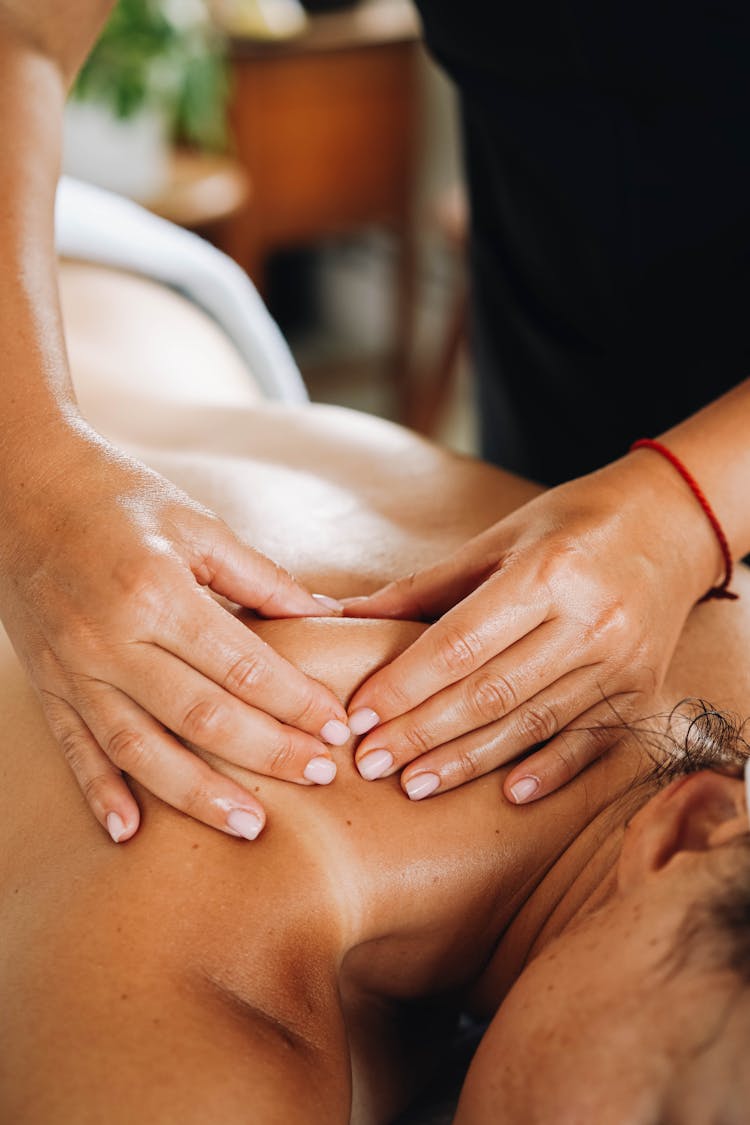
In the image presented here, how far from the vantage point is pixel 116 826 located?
82 centimetres

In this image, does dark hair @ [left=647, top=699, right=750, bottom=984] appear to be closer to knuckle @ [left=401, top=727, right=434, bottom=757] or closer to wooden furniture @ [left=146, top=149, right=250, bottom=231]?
knuckle @ [left=401, top=727, right=434, bottom=757]

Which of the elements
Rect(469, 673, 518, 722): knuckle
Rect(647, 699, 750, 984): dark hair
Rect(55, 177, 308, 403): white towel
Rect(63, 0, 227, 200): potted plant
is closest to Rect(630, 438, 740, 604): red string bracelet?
Rect(647, 699, 750, 984): dark hair

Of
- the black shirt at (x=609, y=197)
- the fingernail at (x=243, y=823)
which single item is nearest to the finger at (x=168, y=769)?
the fingernail at (x=243, y=823)

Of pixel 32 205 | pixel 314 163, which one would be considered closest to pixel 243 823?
pixel 32 205

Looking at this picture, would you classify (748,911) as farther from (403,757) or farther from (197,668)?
(197,668)

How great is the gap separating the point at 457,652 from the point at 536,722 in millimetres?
88

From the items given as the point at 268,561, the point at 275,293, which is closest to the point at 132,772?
the point at 268,561

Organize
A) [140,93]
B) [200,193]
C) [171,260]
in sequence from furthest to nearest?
[200,193] < [140,93] < [171,260]

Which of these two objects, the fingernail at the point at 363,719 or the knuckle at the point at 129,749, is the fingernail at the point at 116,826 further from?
the fingernail at the point at 363,719

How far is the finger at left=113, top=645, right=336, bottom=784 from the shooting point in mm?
819

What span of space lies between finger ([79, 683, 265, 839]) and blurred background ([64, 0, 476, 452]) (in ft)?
4.49

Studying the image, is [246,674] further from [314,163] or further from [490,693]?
[314,163]

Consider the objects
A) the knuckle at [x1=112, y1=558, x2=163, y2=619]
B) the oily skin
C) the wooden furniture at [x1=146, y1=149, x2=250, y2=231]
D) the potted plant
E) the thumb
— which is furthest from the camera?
the wooden furniture at [x1=146, y1=149, x2=250, y2=231]

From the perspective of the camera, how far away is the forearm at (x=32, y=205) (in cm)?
95
